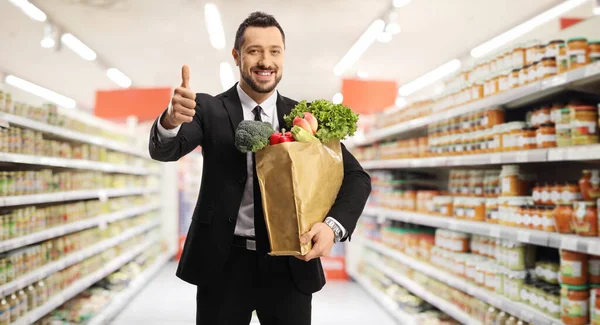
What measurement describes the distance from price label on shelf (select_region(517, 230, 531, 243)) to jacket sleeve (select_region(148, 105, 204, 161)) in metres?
2.02

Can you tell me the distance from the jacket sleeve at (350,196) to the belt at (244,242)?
28cm

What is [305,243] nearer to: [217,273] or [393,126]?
[217,273]

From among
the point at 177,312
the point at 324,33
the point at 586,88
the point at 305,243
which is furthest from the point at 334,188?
the point at 324,33

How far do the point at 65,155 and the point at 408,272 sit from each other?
3438 millimetres

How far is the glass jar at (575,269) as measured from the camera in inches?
104

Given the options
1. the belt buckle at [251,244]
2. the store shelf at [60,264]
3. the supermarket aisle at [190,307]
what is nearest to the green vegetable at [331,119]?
the belt buckle at [251,244]

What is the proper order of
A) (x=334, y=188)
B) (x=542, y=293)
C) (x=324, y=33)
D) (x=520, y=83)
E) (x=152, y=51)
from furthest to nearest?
(x=152, y=51) < (x=324, y=33) < (x=520, y=83) < (x=542, y=293) < (x=334, y=188)

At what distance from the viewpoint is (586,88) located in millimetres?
2877

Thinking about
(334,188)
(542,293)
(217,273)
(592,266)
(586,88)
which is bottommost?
(542,293)

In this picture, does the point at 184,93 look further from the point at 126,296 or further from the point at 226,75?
the point at 226,75

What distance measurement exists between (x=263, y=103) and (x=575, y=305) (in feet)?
6.29

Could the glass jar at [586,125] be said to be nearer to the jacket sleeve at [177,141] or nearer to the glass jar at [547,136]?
the glass jar at [547,136]

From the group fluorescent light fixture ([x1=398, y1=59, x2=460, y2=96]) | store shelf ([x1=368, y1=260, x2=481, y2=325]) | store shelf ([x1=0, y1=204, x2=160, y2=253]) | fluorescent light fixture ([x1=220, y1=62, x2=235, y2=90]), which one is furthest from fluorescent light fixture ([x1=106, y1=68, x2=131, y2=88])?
store shelf ([x1=368, y1=260, x2=481, y2=325])

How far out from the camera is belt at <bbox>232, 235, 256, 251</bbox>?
1.66 m
